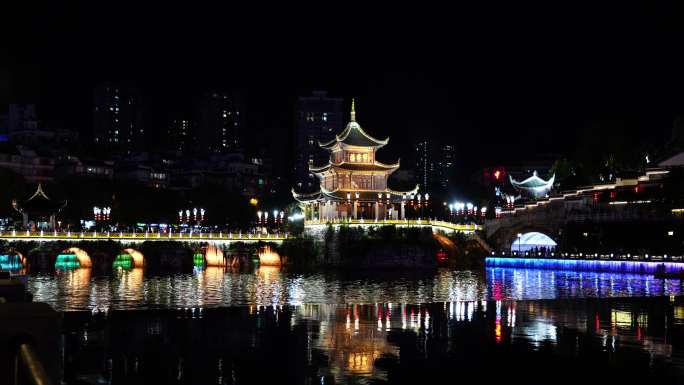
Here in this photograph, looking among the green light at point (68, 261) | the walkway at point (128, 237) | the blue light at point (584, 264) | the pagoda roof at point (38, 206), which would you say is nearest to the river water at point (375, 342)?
the blue light at point (584, 264)

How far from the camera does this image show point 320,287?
59781 mm

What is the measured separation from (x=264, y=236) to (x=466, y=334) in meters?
68.0

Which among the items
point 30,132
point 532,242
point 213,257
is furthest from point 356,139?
point 30,132

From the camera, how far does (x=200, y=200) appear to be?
12744 centimetres

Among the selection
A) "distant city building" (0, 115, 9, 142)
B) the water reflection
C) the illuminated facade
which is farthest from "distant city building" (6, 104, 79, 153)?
the water reflection

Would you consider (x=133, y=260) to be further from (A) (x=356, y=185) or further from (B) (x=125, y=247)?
(A) (x=356, y=185)

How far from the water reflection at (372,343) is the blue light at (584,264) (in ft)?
106

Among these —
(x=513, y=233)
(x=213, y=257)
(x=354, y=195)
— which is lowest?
(x=213, y=257)

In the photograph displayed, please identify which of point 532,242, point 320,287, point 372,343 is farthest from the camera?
point 532,242

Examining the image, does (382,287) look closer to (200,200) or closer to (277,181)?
(200,200)

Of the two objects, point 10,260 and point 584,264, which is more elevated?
point 584,264

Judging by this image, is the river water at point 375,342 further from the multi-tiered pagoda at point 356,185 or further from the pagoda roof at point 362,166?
the pagoda roof at point 362,166

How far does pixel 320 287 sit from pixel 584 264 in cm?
2931

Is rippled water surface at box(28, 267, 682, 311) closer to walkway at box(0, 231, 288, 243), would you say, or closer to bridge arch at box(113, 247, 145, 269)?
walkway at box(0, 231, 288, 243)
